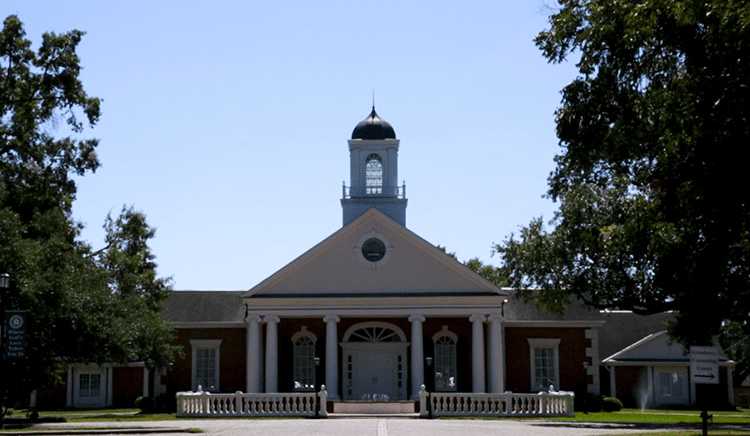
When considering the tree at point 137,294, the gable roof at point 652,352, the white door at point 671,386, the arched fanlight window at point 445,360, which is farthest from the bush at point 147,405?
the white door at point 671,386

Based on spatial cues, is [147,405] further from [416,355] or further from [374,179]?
[374,179]

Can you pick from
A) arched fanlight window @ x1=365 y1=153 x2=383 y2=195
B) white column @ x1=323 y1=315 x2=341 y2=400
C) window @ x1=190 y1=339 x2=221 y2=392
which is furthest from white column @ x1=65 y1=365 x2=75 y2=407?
arched fanlight window @ x1=365 y1=153 x2=383 y2=195

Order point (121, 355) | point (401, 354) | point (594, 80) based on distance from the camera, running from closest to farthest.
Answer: point (594, 80), point (121, 355), point (401, 354)

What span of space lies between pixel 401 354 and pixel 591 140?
26.8 metres

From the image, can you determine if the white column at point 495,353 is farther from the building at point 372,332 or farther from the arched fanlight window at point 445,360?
the arched fanlight window at point 445,360

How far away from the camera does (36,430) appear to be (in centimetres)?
2838

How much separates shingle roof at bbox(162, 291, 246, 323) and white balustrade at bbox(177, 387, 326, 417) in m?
9.42

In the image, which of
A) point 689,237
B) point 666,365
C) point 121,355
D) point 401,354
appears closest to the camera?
point 689,237

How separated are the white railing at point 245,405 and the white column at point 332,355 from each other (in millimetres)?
3380

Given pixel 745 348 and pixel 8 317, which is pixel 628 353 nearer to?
pixel 745 348

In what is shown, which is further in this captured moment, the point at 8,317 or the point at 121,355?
the point at 121,355

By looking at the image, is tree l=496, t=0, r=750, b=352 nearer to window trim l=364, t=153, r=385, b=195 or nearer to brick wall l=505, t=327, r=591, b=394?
brick wall l=505, t=327, r=591, b=394

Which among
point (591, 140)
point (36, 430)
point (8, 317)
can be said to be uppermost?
point (591, 140)

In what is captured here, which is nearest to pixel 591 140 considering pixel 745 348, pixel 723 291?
pixel 723 291
